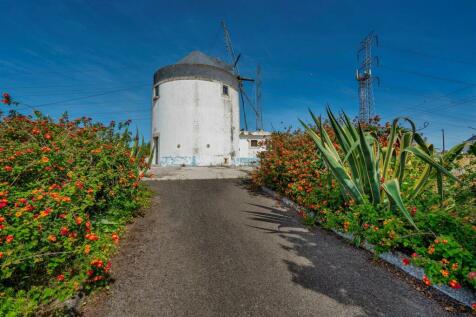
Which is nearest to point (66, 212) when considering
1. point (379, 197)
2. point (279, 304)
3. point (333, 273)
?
point (279, 304)

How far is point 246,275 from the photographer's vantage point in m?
2.93

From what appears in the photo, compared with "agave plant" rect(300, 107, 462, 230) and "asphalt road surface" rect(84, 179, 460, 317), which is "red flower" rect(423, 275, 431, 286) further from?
"agave plant" rect(300, 107, 462, 230)

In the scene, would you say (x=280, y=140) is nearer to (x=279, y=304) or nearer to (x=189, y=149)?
(x=279, y=304)

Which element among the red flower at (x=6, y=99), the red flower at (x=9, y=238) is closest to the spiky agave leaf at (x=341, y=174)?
the red flower at (x=9, y=238)

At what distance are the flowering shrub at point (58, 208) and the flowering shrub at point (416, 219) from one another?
12.1ft

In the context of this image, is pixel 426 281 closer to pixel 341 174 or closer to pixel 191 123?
pixel 341 174

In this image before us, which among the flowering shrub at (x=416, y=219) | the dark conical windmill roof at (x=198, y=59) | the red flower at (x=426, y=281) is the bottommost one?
the red flower at (x=426, y=281)

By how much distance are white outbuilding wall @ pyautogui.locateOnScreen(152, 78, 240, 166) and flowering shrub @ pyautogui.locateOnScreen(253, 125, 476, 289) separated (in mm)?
13245

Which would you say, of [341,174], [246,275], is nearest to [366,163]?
[341,174]

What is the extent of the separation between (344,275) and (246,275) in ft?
4.12

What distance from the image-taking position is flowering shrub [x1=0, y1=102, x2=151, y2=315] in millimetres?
2283

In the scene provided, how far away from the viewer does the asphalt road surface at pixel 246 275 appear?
7.76ft

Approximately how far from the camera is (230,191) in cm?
793

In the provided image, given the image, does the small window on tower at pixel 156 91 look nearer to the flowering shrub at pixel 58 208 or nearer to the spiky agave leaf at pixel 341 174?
the flowering shrub at pixel 58 208
